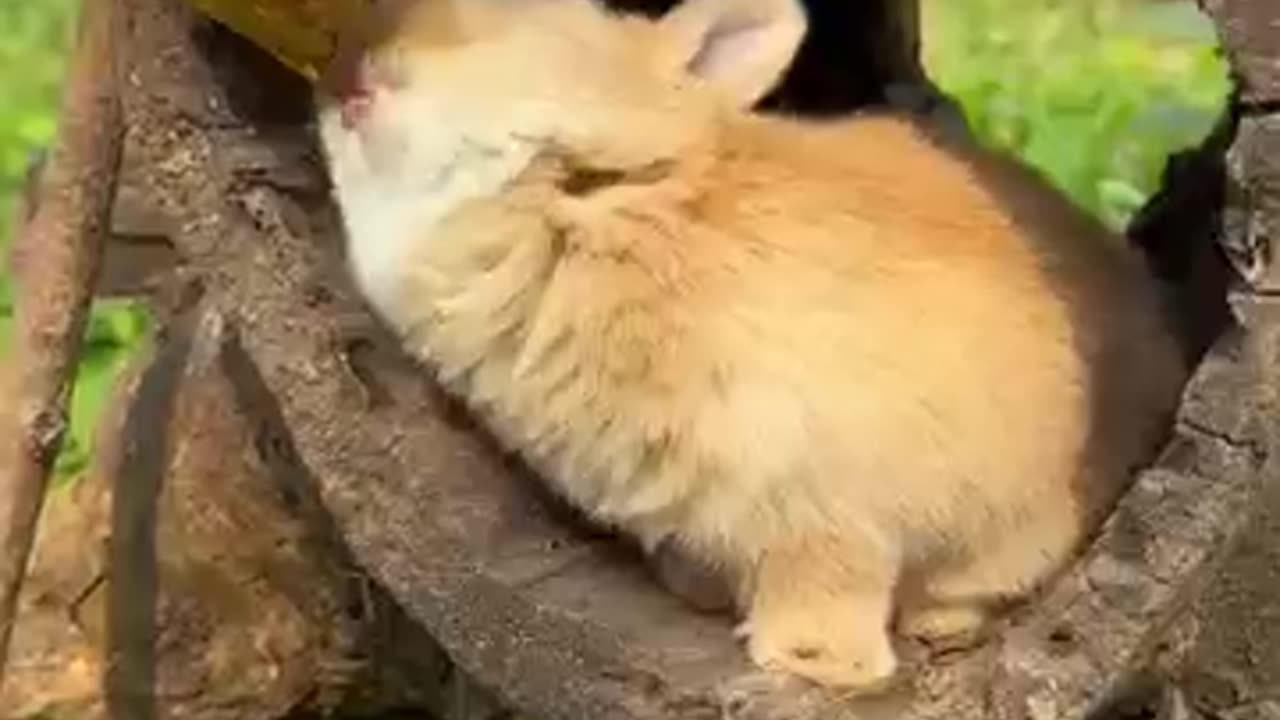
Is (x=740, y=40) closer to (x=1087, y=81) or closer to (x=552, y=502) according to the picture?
(x=552, y=502)

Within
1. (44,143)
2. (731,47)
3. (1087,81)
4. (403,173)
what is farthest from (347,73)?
(1087,81)

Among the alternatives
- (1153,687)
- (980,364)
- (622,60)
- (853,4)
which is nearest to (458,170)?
(622,60)

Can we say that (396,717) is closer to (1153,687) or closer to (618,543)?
(618,543)

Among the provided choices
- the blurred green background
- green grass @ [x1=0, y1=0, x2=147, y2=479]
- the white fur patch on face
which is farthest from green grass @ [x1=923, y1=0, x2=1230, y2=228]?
the white fur patch on face

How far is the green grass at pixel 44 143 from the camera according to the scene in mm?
1930

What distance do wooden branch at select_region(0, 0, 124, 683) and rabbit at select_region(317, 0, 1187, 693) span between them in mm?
243

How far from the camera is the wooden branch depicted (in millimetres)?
1429

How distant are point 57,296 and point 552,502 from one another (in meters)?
0.30

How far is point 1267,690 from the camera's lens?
4.11ft

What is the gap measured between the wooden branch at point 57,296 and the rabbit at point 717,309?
0.80ft

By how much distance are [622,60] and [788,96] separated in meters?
0.43

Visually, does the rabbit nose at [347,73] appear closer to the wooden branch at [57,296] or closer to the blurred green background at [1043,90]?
the wooden branch at [57,296]

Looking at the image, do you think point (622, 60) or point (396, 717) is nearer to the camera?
point (622, 60)

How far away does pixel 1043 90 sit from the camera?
7.52 feet
